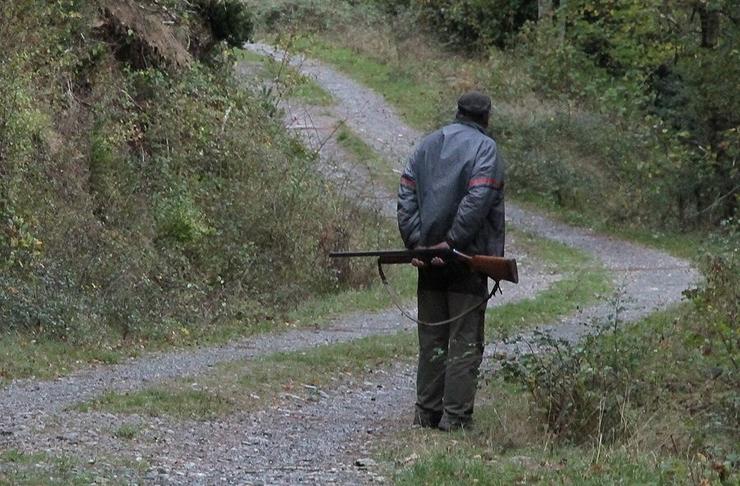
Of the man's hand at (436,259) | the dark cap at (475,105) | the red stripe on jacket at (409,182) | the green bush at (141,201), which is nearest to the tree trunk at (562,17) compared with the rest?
the green bush at (141,201)

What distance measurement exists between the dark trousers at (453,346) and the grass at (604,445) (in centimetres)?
17

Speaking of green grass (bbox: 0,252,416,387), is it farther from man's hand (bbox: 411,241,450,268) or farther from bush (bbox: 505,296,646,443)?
bush (bbox: 505,296,646,443)

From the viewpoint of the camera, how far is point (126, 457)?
840 centimetres

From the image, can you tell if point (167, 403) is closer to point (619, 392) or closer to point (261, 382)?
point (261, 382)

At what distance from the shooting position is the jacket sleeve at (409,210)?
944 centimetres

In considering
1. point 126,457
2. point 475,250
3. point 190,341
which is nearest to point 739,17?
point 190,341

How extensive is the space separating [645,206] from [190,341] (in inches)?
637

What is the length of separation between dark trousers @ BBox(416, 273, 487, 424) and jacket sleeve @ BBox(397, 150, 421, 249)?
1.46ft

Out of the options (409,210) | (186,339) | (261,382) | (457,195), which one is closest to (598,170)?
(186,339)

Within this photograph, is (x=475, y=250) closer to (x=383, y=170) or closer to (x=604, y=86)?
(x=383, y=170)

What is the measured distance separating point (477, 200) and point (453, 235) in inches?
11.0

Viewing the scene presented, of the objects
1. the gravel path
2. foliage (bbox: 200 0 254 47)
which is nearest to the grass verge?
the gravel path

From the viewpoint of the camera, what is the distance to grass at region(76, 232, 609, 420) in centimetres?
1032

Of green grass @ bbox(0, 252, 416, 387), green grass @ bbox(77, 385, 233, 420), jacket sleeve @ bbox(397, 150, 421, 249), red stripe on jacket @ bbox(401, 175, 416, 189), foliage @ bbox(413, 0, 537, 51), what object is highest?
red stripe on jacket @ bbox(401, 175, 416, 189)
